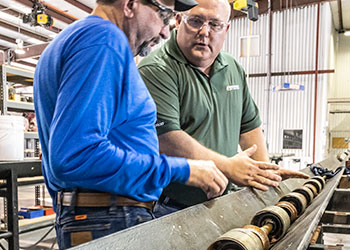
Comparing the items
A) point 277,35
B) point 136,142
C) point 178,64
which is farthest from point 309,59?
point 136,142

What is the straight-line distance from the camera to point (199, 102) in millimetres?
1539

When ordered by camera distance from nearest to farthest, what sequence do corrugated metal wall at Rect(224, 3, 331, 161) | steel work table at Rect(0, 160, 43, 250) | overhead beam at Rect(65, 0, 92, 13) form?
steel work table at Rect(0, 160, 43, 250) < overhead beam at Rect(65, 0, 92, 13) < corrugated metal wall at Rect(224, 3, 331, 161)

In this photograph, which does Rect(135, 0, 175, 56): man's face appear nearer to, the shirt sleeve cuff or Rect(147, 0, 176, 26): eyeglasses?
Rect(147, 0, 176, 26): eyeglasses

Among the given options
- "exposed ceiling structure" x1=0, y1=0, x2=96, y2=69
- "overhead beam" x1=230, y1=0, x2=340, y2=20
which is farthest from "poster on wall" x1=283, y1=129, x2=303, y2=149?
"exposed ceiling structure" x1=0, y1=0, x2=96, y2=69

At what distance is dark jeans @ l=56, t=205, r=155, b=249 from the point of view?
997mm

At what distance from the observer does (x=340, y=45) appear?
1314 cm

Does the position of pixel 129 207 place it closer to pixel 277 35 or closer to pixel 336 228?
pixel 336 228

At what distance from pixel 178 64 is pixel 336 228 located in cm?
180

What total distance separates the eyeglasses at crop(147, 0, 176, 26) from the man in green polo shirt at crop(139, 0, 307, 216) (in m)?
0.34

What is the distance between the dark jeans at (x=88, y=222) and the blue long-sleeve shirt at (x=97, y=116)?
68 millimetres

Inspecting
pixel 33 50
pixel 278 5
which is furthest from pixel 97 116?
pixel 33 50

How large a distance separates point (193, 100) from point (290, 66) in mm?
9489

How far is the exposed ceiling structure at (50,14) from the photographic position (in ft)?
30.3

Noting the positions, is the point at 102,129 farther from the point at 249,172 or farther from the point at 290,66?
the point at 290,66
